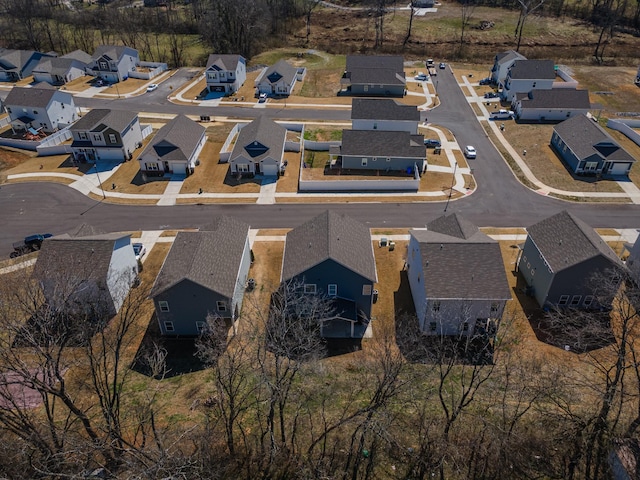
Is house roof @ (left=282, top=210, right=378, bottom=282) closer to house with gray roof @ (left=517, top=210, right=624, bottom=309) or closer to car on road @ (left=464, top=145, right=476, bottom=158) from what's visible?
house with gray roof @ (left=517, top=210, right=624, bottom=309)

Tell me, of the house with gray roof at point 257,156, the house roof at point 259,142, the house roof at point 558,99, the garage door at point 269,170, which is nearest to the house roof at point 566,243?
the garage door at point 269,170

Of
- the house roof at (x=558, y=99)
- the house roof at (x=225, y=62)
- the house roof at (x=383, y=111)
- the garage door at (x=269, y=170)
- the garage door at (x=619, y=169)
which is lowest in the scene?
the garage door at (x=269, y=170)

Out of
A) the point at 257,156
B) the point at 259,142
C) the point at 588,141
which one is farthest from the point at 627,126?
the point at 257,156

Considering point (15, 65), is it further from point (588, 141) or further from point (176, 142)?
point (588, 141)

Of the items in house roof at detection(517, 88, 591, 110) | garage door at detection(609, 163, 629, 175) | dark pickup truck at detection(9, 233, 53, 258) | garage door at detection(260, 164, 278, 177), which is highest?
house roof at detection(517, 88, 591, 110)

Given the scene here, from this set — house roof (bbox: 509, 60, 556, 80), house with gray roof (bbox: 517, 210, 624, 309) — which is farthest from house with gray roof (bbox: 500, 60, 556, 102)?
house with gray roof (bbox: 517, 210, 624, 309)

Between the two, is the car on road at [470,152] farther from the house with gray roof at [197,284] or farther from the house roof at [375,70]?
the house with gray roof at [197,284]
